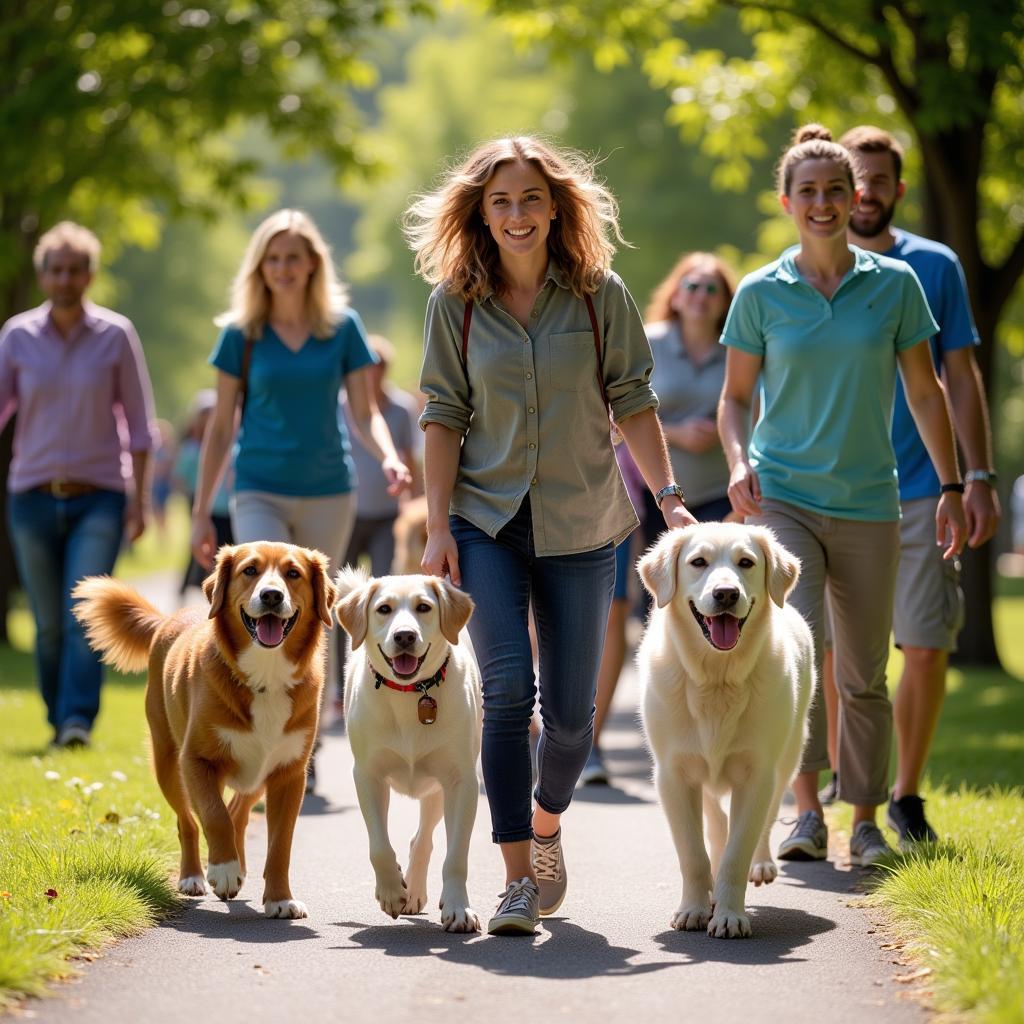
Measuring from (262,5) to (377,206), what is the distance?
28220 millimetres

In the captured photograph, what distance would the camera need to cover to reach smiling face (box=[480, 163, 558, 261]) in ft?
19.8

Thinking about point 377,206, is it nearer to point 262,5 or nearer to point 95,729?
point 262,5

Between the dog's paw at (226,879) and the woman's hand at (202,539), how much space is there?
2.23m

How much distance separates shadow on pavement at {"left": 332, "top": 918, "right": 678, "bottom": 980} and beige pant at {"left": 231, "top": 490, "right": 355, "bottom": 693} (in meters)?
2.65

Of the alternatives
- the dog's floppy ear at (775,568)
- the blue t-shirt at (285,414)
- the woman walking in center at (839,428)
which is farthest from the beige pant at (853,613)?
the blue t-shirt at (285,414)

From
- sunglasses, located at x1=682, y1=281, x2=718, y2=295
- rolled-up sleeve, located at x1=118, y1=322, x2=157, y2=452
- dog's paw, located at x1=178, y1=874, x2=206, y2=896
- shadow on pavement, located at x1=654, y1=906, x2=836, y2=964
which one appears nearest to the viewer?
shadow on pavement, located at x1=654, y1=906, x2=836, y2=964

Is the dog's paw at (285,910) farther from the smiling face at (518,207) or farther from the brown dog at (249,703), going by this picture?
the smiling face at (518,207)

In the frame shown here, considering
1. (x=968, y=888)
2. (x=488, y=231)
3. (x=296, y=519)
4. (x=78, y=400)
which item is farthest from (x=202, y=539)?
(x=968, y=888)

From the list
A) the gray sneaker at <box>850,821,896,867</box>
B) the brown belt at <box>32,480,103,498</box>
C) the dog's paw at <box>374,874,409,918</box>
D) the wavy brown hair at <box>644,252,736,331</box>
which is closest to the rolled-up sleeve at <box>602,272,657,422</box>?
the dog's paw at <box>374,874,409,918</box>

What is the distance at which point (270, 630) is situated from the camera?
6348 mm

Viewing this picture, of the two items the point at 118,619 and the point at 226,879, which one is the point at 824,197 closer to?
the point at 118,619

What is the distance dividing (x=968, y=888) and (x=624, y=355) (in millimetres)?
2122

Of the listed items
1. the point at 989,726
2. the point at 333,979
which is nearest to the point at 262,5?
the point at 989,726

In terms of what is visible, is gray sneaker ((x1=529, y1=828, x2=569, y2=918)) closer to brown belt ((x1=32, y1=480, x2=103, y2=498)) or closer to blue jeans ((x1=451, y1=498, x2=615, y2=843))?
blue jeans ((x1=451, y1=498, x2=615, y2=843))
